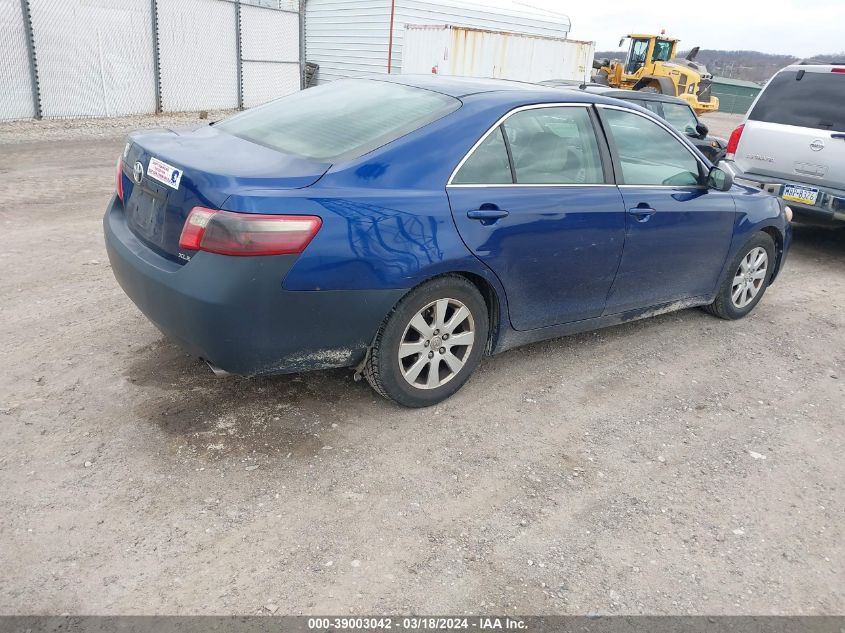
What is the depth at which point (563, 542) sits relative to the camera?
2.79m

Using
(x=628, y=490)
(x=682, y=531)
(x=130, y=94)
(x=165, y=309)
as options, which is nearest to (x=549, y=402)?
(x=628, y=490)

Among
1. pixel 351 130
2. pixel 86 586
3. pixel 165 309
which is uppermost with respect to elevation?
pixel 351 130

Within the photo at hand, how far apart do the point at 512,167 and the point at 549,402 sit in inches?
51.5

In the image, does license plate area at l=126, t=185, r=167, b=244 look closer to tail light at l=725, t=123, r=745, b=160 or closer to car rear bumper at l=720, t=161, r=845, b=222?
car rear bumper at l=720, t=161, r=845, b=222

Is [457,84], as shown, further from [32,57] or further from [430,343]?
[32,57]

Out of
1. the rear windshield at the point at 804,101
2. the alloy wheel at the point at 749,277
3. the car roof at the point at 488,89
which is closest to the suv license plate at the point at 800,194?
the rear windshield at the point at 804,101

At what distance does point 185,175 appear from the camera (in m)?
3.03

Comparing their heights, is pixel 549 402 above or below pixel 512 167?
below

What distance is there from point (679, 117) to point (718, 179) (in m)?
5.95

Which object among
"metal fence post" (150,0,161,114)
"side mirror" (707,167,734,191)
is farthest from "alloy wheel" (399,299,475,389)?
"metal fence post" (150,0,161,114)

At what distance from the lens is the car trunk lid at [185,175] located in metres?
2.96

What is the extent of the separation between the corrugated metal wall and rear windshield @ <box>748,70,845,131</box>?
1467cm

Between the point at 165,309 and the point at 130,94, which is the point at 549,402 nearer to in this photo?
the point at 165,309

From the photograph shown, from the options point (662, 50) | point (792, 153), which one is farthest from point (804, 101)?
point (662, 50)
